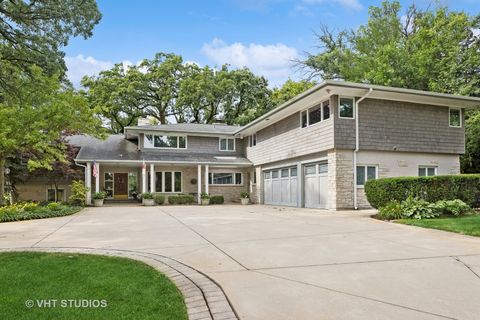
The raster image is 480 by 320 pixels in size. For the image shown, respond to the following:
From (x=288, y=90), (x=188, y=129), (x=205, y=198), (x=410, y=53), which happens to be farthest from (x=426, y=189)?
(x=288, y=90)

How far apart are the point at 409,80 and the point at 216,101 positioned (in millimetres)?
18676

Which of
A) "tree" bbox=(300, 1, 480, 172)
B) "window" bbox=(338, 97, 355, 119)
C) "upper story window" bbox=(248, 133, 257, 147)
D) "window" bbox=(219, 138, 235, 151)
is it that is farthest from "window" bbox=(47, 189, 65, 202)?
"tree" bbox=(300, 1, 480, 172)

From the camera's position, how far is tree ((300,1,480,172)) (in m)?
20.9

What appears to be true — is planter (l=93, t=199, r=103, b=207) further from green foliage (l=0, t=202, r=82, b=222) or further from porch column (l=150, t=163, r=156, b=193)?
green foliage (l=0, t=202, r=82, b=222)

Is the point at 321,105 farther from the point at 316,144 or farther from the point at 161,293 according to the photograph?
the point at 161,293

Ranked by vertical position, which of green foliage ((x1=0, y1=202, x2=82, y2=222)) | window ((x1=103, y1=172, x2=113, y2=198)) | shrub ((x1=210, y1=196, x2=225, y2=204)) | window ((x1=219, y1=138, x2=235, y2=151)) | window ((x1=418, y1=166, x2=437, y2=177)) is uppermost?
window ((x1=219, y1=138, x2=235, y2=151))

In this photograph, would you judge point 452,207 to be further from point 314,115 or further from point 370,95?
point 314,115

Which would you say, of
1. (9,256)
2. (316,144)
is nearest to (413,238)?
(9,256)

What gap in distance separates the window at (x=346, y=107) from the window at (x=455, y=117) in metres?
5.33

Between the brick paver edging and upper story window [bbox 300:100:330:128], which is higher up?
upper story window [bbox 300:100:330:128]

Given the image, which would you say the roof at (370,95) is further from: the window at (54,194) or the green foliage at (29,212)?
the window at (54,194)

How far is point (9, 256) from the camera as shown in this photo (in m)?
5.62

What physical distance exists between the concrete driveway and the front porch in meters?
14.4

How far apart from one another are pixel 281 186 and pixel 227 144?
727cm
